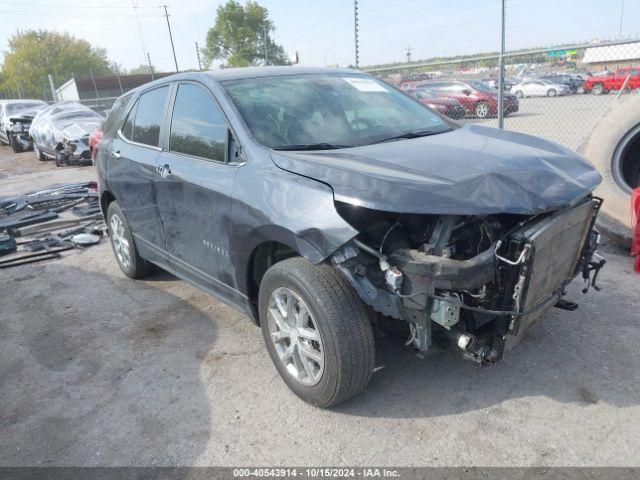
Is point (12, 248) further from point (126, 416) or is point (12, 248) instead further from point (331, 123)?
point (331, 123)

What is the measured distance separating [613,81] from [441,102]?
6512 millimetres

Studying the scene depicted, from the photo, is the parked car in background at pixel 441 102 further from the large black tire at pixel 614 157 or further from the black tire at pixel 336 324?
the black tire at pixel 336 324

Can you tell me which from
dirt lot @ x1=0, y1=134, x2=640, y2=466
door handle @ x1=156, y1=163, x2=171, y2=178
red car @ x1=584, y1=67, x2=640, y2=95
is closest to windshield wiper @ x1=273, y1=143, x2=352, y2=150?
door handle @ x1=156, y1=163, x2=171, y2=178

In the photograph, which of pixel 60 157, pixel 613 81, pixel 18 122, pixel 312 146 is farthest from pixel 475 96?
pixel 312 146

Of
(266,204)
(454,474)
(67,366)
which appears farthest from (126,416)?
(454,474)

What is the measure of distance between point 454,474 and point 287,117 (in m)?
2.27

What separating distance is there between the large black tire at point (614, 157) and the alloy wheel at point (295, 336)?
3554mm

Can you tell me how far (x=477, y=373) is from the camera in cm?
310

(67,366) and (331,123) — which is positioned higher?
(331,123)

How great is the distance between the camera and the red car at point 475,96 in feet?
57.8

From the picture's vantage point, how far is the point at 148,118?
13.8ft

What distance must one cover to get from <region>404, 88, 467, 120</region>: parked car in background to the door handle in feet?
50.1

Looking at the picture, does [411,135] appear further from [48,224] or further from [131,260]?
[48,224]

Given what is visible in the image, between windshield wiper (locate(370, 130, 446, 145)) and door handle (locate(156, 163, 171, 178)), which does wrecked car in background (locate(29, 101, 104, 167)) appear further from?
windshield wiper (locate(370, 130, 446, 145))
